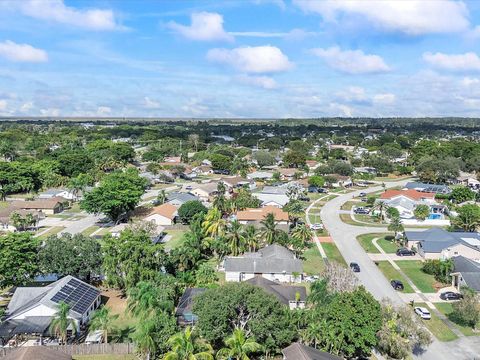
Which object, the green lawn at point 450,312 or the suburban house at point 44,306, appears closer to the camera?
the suburban house at point 44,306

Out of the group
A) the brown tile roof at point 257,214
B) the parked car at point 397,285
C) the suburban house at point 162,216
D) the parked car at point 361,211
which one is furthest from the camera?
the parked car at point 361,211

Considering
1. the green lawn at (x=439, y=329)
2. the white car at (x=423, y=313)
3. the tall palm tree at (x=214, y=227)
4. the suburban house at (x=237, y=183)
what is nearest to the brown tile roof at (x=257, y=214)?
the tall palm tree at (x=214, y=227)

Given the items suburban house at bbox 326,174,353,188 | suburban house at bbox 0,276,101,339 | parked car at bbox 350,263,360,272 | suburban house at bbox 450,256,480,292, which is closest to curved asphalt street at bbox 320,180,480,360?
parked car at bbox 350,263,360,272

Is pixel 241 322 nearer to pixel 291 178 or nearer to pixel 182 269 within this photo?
pixel 182 269

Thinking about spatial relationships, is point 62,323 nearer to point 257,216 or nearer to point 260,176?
point 257,216

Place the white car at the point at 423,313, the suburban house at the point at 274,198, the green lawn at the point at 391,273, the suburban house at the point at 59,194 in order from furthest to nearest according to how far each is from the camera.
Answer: the suburban house at the point at 59,194
the suburban house at the point at 274,198
the green lawn at the point at 391,273
the white car at the point at 423,313

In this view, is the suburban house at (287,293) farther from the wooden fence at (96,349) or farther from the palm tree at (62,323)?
the palm tree at (62,323)

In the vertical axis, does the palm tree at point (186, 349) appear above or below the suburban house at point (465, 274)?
above
